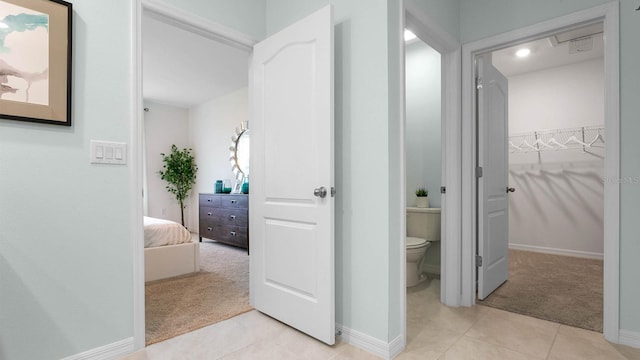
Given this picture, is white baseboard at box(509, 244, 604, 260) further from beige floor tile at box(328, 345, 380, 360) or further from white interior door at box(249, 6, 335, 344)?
white interior door at box(249, 6, 335, 344)

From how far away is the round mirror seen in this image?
17.2 ft

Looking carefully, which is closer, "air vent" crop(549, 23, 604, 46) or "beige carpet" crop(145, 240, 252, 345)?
"beige carpet" crop(145, 240, 252, 345)

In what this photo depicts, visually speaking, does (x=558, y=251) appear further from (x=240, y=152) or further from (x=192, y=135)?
(x=192, y=135)

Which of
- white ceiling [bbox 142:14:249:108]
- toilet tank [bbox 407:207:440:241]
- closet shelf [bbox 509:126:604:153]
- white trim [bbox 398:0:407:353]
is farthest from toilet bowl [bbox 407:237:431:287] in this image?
closet shelf [bbox 509:126:604:153]

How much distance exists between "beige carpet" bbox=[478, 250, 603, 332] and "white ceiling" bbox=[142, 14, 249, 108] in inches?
121

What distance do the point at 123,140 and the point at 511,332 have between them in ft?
8.36

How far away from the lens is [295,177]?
2.00 meters

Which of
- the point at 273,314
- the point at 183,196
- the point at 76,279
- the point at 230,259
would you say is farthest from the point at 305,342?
the point at 183,196

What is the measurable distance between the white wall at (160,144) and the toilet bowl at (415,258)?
487 centimetres

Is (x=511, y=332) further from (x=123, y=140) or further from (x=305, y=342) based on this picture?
(x=123, y=140)

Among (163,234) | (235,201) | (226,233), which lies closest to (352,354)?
(163,234)

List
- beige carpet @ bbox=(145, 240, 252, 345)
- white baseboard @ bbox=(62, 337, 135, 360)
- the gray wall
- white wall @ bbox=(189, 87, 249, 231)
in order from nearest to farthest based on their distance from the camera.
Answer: white baseboard @ bbox=(62, 337, 135, 360)
the gray wall
beige carpet @ bbox=(145, 240, 252, 345)
white wall @ bbox=(189, 87, 249, 231)

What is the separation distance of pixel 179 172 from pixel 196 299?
408 cm

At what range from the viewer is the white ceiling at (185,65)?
3.44 metres
